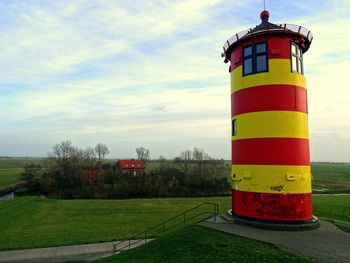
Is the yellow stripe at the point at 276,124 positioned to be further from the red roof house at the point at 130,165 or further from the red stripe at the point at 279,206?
the red roof house at the point at 130,165

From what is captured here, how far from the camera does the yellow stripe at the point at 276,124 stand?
45.4 feet

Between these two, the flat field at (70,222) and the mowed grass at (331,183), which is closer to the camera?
the flat field at (70,222)

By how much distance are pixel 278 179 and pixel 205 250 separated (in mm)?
4642

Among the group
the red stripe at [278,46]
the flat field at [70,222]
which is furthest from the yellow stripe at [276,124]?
the flat field at [70,222]

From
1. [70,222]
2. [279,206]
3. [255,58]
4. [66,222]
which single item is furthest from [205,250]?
[66,222]

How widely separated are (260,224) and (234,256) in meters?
3.95

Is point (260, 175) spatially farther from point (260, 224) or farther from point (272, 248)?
point (272, 248)

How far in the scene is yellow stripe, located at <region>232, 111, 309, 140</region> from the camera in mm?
13852

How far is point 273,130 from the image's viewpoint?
1388 cm

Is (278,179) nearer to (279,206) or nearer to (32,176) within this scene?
(279,206)

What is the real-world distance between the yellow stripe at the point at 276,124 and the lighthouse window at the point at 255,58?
70.9 inches

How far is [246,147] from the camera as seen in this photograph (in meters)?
14.5

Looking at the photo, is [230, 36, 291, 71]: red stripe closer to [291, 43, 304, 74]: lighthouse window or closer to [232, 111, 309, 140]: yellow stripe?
[291, 43, 304, 74]: lighthouse window

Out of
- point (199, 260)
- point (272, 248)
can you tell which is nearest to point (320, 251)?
point (272, 248)
